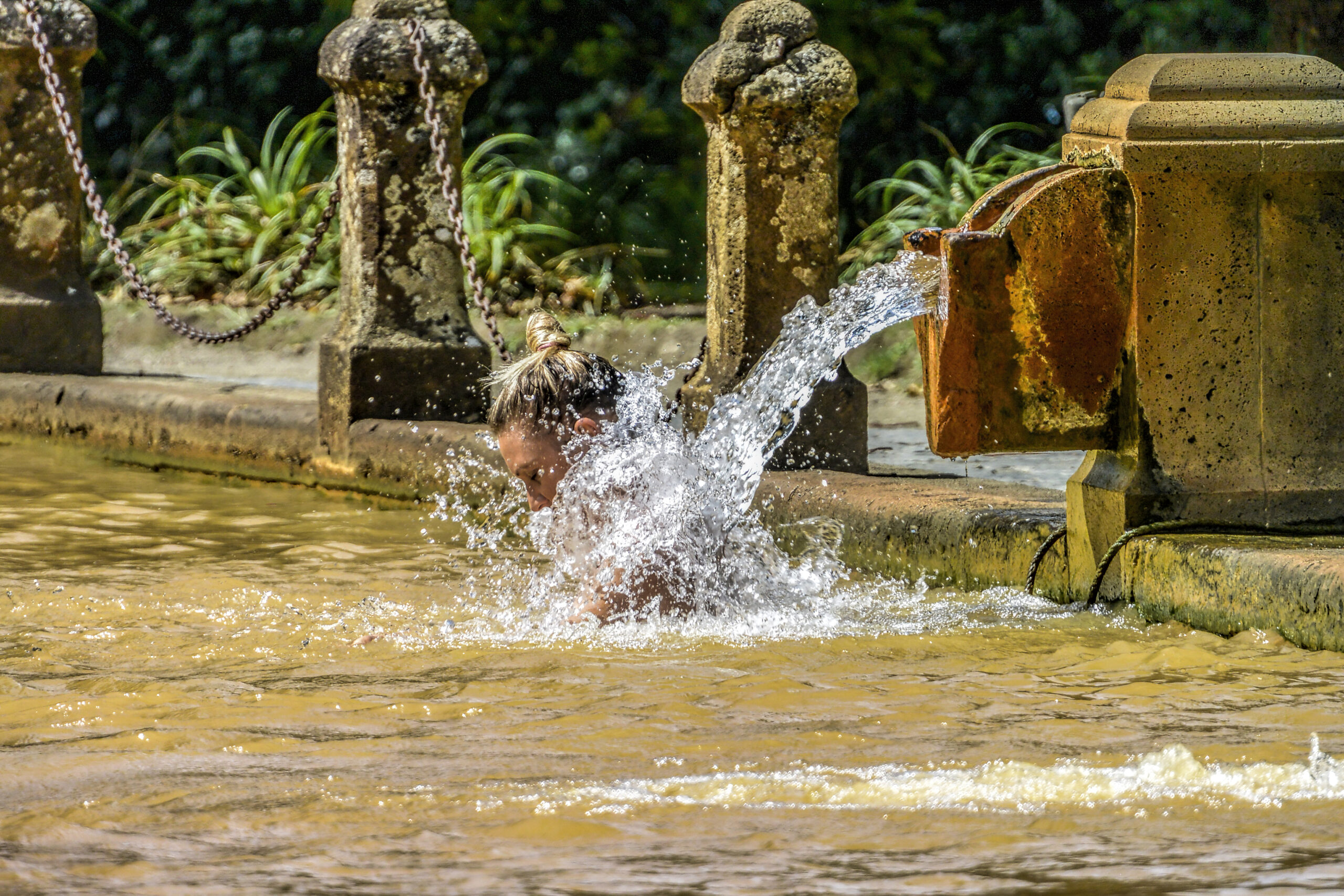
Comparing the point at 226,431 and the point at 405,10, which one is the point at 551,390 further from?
the point at 226,431

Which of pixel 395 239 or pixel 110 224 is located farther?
pixel 110 224

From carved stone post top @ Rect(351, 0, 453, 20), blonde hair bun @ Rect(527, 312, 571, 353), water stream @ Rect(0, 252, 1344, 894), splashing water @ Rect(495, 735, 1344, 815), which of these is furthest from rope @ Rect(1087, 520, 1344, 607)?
carved stone post top @ Rect(351, 0, 453, 20)

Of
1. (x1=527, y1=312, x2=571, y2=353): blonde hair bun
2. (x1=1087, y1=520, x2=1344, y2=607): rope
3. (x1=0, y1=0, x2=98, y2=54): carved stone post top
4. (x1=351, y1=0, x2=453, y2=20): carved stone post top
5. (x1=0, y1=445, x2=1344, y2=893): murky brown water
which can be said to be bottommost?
(x1=0, y1=445, x2=1344, y2=893): murky brown water

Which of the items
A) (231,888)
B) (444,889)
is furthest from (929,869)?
(231,888)

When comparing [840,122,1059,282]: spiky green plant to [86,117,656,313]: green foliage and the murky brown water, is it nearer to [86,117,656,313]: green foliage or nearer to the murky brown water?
[86,117,656,313]: green foliage

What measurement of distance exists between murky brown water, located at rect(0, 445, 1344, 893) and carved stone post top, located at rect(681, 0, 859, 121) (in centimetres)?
151

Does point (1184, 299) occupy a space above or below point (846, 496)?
above

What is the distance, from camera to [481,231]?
33.7 ft

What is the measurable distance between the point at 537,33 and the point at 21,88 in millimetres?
4046

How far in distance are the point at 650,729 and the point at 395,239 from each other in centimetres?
362

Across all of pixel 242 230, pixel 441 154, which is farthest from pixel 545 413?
pixel 242 230

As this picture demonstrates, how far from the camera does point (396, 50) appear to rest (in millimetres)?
6273

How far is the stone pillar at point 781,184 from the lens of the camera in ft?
17.7

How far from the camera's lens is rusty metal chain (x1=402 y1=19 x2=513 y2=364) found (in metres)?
6.17
